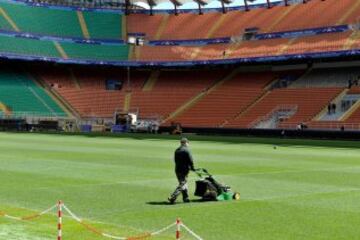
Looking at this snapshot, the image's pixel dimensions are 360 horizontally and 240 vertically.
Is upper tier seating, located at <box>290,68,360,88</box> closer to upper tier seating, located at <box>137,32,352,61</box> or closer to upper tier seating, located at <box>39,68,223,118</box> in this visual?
upper tier seating, located at <box>137,32,352,61</box>

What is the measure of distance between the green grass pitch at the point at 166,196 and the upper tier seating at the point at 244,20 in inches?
1999

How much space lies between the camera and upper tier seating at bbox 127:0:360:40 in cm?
7906

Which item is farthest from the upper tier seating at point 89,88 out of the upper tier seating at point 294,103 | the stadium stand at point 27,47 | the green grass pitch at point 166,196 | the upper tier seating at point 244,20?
the green grass pitch at point 166,196

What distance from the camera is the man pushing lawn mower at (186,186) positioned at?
16594 millimetres

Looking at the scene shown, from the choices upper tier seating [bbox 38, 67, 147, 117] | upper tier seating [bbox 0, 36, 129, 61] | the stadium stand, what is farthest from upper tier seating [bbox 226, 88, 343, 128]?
the stadium stand

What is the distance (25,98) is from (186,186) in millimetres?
64025

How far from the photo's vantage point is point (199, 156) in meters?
35.2

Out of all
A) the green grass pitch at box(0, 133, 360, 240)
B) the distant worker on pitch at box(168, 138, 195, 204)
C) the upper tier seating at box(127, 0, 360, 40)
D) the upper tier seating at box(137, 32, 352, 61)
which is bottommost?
the green grass pitch at box(0, 133, 360, 240)

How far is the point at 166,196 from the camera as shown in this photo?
18.5 metres

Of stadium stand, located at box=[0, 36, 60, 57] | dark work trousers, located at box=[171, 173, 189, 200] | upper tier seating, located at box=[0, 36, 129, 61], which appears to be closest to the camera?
dark work trousers, located at box=[171, 173, 189, 200]

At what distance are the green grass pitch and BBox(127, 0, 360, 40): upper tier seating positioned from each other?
50775 mm

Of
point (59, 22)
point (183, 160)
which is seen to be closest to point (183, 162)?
point (183, 160)

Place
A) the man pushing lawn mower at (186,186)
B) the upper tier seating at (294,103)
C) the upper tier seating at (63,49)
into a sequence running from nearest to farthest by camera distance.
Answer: the man pushing lawn mower at (186,186) < the upper tier seating at (294,103) < the upper tier seating at (63,49)

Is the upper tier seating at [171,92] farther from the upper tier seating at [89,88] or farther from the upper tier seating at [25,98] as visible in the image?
the upper tier seating at [25,98]
